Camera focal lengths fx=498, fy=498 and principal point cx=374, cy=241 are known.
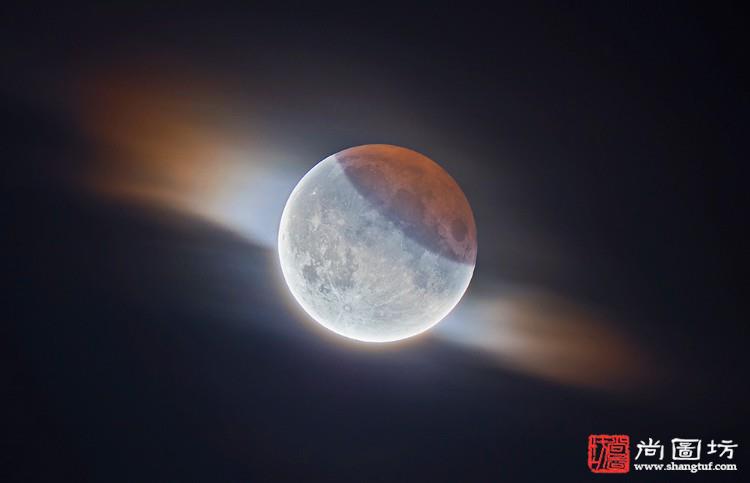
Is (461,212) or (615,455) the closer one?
(461,212)

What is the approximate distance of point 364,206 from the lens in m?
4.21

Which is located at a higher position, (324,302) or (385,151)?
(385,151)

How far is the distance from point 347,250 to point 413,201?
705 mm

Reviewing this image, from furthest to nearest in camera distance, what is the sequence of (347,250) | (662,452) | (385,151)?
(662,452) < (385,151) < (347,250)

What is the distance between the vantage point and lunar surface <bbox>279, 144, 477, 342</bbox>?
13.7ft

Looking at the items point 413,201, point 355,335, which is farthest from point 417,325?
point 413,201

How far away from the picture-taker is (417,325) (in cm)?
475

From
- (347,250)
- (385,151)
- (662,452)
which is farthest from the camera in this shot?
(662,452)

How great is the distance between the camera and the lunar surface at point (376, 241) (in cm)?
419

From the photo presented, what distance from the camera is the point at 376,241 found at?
4152 mm

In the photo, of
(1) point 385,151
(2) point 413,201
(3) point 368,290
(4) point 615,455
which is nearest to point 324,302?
(3) point 368,290

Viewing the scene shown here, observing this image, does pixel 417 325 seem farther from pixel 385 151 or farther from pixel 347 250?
pixel 385 151

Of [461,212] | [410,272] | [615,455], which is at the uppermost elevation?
[461,212]

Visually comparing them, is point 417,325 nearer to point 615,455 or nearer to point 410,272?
point 410,272
